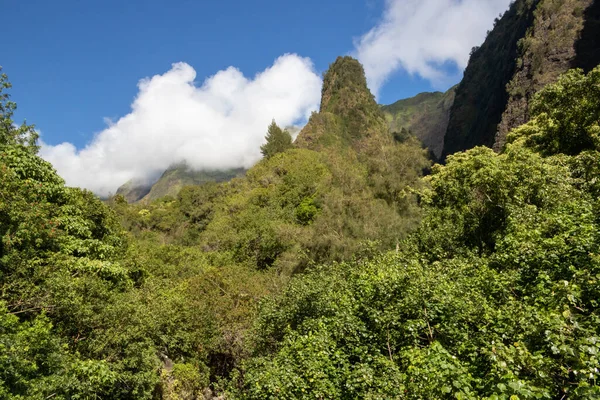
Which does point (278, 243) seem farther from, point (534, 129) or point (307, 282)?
point (534, 129)

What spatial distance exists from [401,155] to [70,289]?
99.1 ft

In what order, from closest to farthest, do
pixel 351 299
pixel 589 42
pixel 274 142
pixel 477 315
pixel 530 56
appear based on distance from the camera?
1. pixel 477 315
2. pixel 351 299
3. pixel 589 42
4. pixel 530 56
5. pixel 274 142

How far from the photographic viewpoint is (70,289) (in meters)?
12.4

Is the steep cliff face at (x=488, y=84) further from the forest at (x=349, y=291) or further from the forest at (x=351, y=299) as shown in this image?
the forest at (x=351, y=299)

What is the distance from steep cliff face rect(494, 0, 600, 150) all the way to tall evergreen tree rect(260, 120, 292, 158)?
3681 cm

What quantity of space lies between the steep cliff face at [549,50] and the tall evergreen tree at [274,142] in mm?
36813

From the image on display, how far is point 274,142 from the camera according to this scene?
213ft

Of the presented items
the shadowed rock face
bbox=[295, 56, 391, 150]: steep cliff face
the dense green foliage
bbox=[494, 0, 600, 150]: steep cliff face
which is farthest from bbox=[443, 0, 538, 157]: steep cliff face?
the dense green foliage

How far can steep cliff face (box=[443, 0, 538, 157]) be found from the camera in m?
66.3

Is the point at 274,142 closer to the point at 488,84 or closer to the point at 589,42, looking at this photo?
the point at 589,42

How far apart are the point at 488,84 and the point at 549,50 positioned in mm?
28464

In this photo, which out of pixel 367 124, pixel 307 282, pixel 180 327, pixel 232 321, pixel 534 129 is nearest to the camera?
pixel 307 282

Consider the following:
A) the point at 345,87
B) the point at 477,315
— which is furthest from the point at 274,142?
the point at 477,315

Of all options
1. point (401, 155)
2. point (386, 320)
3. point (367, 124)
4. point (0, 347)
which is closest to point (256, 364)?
point (386, 320)
